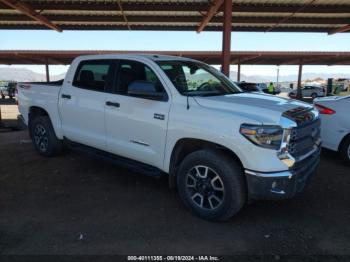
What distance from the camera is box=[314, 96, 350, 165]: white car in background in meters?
5.57

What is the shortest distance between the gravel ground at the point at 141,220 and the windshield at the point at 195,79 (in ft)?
5.19

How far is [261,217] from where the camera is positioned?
3725mm

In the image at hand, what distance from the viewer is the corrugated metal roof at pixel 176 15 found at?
38.9 feet

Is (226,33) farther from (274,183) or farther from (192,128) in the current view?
(274,183)

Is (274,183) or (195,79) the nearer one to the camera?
(274,183)

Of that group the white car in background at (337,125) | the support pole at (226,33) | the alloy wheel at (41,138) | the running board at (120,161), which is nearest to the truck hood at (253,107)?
the running board at (120,161)

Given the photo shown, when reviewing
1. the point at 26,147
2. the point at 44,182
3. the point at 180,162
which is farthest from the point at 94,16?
the point at 180,162

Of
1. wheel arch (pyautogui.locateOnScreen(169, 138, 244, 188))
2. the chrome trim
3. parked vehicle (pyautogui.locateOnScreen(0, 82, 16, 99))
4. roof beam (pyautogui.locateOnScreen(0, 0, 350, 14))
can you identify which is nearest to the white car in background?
the chrome trim

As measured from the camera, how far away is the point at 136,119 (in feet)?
13.1

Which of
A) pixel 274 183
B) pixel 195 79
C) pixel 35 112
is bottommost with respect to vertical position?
pixel 274 183

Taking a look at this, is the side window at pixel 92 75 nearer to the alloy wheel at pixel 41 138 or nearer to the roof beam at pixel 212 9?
the alloy wheel at pixel 41 138

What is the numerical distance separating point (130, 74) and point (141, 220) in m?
2.09

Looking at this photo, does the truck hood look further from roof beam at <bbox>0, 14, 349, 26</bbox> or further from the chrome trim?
roof beam at <bbox>0, 14, 349, 26</bbox>

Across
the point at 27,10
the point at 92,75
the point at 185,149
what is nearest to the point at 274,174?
the point at 185,149
